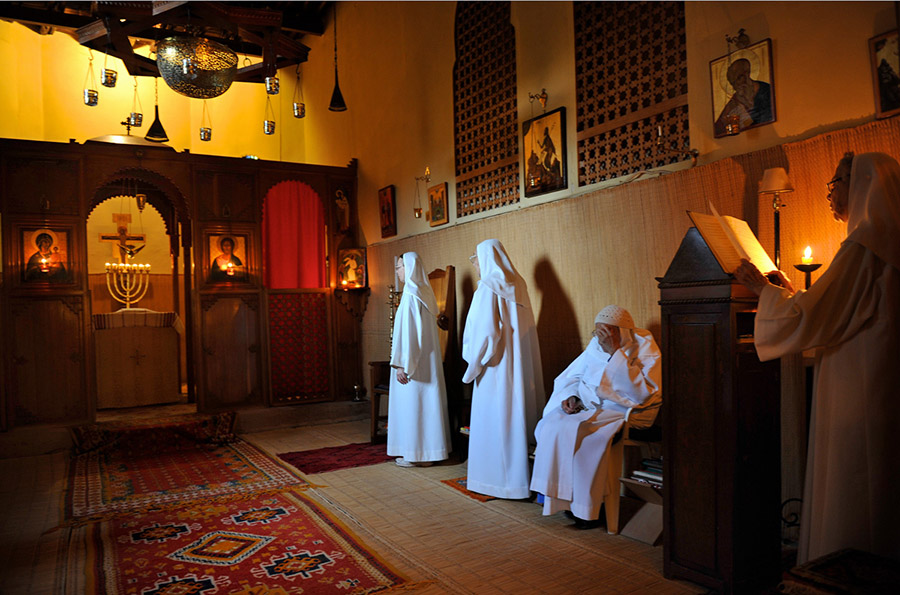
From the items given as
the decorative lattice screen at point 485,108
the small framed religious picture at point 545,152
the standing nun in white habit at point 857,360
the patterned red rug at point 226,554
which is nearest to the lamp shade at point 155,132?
the decorative lattice screen at point 485,108

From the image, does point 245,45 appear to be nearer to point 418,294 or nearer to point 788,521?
point 418,294

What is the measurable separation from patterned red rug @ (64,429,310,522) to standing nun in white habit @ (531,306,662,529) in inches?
83.9

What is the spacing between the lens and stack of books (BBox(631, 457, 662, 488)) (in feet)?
11.7

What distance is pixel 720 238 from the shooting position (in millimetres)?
3027

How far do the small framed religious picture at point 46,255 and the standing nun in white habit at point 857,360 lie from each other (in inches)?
273

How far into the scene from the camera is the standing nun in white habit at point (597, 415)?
374cm

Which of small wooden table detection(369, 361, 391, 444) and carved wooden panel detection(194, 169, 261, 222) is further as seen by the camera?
carved wooden panel detection(194, 169, 261, 222)

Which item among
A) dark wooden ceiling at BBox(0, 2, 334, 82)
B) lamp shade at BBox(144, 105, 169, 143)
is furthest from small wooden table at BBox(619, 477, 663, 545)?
lamp shade at BBox(144, 105, 169, 143)

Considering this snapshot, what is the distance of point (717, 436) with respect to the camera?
9.61 feet

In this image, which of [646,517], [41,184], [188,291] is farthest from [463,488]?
[41,184]

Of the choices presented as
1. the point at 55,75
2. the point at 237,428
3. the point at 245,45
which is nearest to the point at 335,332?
the point at 237,428

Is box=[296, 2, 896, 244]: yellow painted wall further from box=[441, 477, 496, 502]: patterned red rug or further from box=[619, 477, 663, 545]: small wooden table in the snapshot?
box=[441, 477, 496, 502]: patterned red rug

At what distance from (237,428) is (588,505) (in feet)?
16.6

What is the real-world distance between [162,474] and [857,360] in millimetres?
5391
